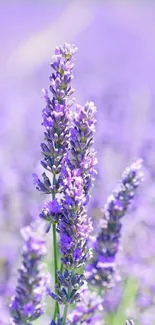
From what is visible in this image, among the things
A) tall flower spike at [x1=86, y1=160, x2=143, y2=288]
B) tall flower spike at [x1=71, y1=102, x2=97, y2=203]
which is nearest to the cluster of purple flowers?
tall flower spike at [x1=71, y1=102, x2=97, y2=203]

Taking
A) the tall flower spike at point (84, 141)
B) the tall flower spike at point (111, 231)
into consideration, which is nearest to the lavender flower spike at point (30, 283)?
the tall flower spike at point (84, 141)

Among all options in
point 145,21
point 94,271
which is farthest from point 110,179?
point 145,21

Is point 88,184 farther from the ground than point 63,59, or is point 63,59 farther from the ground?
point 63,59

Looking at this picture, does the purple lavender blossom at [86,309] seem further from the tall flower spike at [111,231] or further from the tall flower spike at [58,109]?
the tall flower spike at [111,231]

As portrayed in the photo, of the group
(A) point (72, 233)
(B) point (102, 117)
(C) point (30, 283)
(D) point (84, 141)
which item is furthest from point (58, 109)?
(B) point (102, 117)

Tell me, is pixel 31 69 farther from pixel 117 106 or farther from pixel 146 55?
pixel 117 106

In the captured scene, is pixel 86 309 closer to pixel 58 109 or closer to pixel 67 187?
pixel 67 187
